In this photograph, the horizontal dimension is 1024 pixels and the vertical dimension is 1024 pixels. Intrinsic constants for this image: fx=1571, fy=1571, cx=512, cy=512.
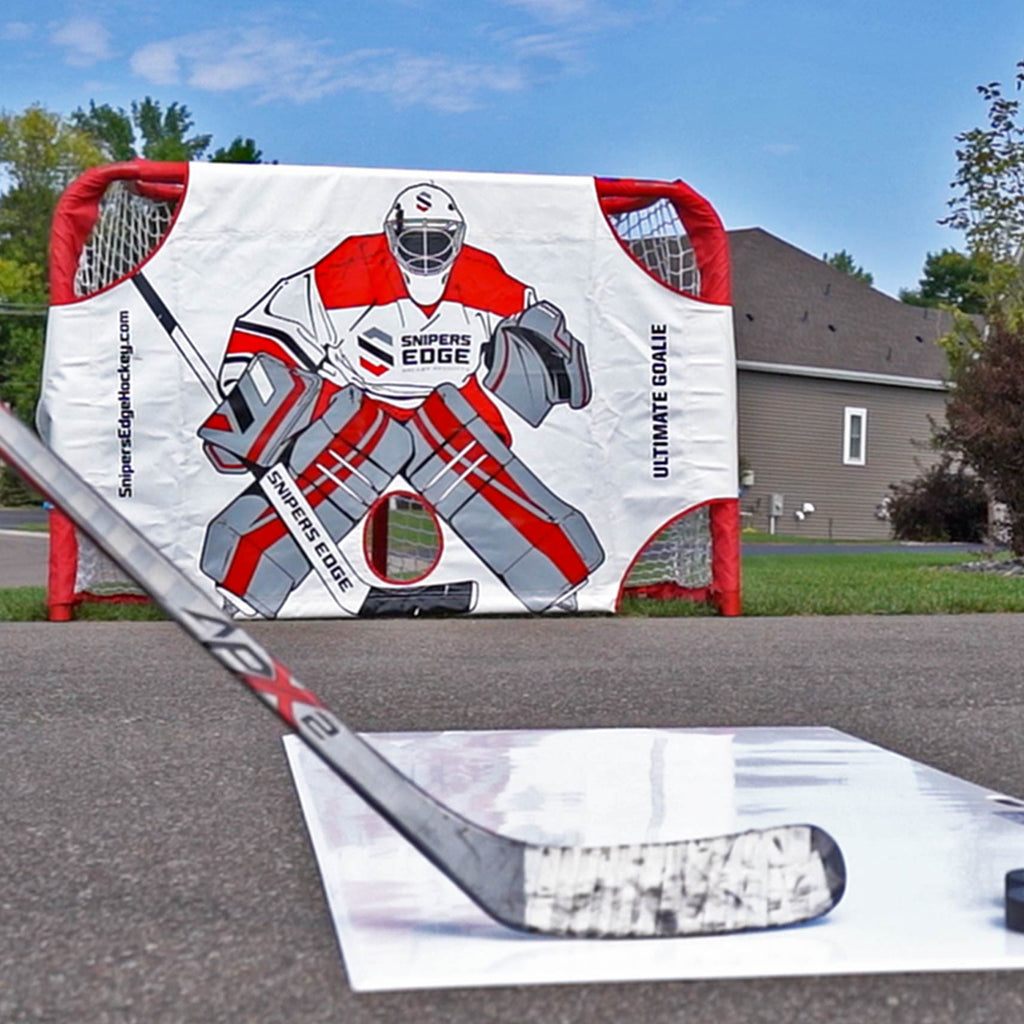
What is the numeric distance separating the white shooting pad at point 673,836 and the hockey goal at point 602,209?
4208 millimetres

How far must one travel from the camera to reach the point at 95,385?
310 inches

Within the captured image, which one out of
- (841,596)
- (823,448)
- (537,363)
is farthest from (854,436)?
(537,363)

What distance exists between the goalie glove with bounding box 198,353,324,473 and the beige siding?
69.6ft

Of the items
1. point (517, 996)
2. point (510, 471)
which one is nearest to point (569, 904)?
point (517, 996)

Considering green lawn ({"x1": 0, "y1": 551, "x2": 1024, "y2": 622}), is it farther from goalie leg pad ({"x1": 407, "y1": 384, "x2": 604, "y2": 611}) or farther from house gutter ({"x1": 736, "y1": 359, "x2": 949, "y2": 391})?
house gutter ({"x1": 736, "y1": 359, "x2": 949, "y2": 391})

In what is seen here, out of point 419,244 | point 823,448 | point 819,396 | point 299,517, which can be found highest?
point 819,396

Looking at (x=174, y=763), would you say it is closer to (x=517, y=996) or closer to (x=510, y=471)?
(x=517, y=996)

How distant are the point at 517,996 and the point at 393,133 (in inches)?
381

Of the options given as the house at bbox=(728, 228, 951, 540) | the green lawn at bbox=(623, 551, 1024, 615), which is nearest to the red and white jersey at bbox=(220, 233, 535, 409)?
the green lawn at bbox=(623, 551, 1024, 615)

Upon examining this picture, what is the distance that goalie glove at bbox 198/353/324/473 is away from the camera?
7855mm

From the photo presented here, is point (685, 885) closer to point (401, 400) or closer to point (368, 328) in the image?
point (401, 400)

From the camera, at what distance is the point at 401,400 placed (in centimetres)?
789

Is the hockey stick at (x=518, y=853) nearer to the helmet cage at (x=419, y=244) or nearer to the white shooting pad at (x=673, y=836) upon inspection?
the white shooting pad at (x=673, y=836)

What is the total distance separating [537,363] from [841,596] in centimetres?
237
